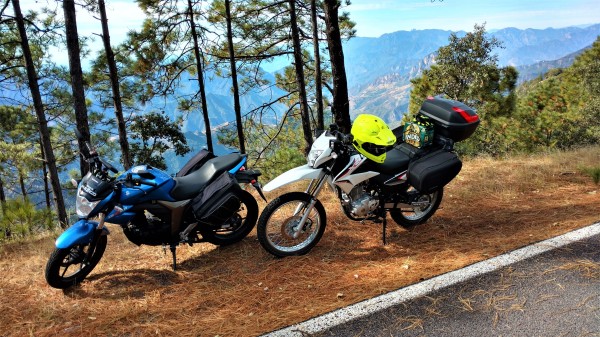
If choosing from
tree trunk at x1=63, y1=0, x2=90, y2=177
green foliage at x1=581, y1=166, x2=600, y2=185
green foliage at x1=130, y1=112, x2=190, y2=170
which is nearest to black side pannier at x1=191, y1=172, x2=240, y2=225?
tree trunk at x1=63, y1=0, x2=90, y2=177

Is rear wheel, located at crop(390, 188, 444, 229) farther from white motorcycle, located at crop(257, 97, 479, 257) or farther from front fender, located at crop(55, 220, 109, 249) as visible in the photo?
front fender, located at crop(55, 220, 109, 249)

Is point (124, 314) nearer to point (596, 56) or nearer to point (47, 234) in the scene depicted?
point (47, 234)

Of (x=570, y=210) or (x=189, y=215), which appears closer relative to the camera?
(x=189, y=215)

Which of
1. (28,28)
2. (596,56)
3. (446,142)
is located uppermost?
(28,28)

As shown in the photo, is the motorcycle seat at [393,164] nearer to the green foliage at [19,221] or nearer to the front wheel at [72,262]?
the front wheel at [72,262]

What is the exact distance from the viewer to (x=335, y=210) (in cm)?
480

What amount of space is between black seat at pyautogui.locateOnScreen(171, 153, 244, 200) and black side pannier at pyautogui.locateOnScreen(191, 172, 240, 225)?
0.05m

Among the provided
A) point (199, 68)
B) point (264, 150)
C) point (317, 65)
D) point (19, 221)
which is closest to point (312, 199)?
point (19, 221)

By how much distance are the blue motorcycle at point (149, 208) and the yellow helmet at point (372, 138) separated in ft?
3.65

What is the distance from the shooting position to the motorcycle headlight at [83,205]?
3133 millimetres

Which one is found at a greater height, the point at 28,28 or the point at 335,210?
the point at 28,28

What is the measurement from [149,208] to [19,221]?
457 cm

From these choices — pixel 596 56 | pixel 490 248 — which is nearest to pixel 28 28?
pixel 490 248

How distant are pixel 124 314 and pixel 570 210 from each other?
468 cm
